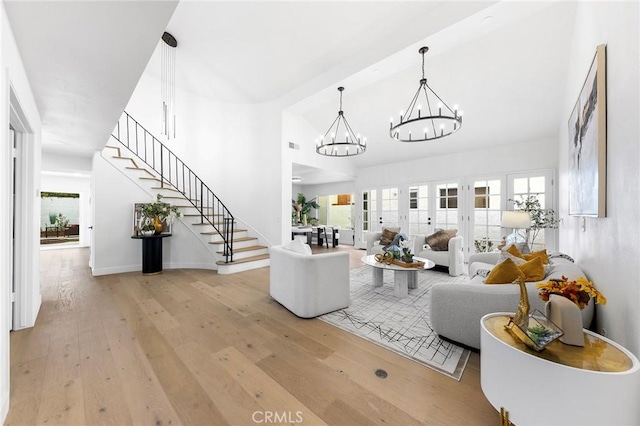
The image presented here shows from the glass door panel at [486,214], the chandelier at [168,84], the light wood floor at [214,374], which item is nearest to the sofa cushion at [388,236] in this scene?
the glass door panel at [486,214]

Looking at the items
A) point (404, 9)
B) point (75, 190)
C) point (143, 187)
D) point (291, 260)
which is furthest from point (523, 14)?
point (75, 190)

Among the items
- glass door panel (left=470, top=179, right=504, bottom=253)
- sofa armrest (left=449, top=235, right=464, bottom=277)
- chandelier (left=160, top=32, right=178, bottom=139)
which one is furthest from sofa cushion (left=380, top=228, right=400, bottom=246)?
chandelier (left=160, top=32, right=178, bottom=139)

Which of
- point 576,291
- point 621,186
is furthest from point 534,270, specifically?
point 621,186

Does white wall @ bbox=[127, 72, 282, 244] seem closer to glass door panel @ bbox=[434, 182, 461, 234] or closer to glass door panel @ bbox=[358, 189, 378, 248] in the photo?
glass door panel @ bbox=[358, 189, 378, 248]

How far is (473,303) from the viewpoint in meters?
2.07

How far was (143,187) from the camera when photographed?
516cm

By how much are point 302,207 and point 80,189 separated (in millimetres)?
7796

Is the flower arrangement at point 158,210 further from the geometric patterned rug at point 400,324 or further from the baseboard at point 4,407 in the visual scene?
the geometric patterned rug at point 400,324

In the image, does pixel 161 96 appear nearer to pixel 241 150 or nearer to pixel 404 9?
pixel 241 150

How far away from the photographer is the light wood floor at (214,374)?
1.51m

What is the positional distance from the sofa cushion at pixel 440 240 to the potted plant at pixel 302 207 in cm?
494

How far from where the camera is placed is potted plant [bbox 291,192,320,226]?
9.25m

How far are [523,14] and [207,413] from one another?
16.2ft

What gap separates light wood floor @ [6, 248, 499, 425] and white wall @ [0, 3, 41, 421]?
35 centimetres
